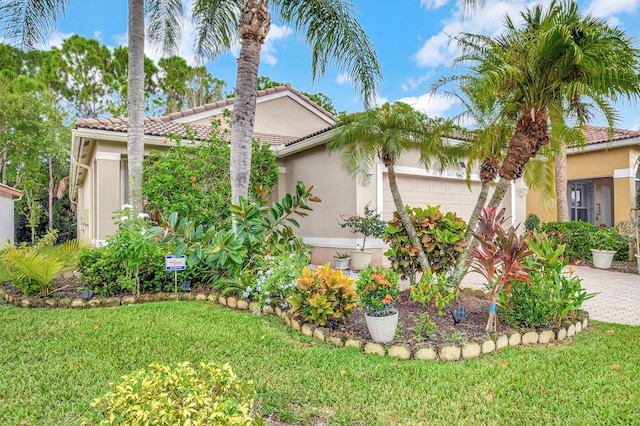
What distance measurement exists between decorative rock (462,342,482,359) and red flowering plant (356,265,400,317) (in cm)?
86

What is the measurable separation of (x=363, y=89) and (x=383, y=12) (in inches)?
145

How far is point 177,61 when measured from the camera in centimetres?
2762

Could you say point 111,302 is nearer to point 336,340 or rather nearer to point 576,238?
point 336,340

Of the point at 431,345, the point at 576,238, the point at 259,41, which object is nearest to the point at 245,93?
the point at 259,41

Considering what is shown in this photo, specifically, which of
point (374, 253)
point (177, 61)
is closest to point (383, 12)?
point (374, 253)

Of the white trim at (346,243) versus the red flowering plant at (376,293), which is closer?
the red flowering plant at (376,293)

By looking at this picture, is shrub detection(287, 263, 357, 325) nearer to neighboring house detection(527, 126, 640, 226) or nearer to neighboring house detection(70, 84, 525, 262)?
neighboring house detection(70, 84, 525, 262)

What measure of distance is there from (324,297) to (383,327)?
794 millimetres

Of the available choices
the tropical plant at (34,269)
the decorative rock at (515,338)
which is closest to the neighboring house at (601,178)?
the decorative rock at (515,338)

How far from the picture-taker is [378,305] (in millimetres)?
4348

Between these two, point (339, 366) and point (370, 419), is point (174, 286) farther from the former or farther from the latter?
point (370, 419)

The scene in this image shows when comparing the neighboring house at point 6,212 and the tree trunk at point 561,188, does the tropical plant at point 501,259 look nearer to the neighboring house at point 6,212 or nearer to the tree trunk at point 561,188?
the tree trunk at point 561,188

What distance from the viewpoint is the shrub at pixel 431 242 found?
19.3ft

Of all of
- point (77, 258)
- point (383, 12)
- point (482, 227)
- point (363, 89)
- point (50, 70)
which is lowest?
point (77, 258)
